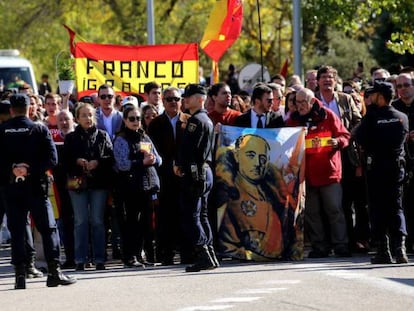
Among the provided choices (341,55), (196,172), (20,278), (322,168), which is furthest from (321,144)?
(341,55)

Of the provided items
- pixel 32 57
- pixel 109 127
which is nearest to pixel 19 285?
pixel 109 127

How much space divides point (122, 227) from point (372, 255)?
3.01 m

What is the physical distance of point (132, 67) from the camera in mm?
19750

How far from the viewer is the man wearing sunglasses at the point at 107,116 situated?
16.7 metres

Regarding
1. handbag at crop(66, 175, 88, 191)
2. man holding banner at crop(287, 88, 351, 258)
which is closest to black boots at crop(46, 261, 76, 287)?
handbag at crop(66, 175, 88, 191)

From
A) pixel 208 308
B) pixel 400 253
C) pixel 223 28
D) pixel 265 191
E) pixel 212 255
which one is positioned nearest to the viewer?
pixel 208 308

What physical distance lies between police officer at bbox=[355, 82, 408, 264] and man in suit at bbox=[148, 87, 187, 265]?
2.27 meters

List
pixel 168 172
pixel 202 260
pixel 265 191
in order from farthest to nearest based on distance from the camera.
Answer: pixel 168 172 → pixel 265 191 → pixel 202 260

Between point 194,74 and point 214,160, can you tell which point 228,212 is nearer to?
point 214,160

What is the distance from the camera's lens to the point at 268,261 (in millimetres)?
15562

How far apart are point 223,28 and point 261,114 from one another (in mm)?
5504

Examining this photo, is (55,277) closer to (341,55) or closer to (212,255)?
(212,255)

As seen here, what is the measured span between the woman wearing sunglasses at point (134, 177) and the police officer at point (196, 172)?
→ 2.27 feet

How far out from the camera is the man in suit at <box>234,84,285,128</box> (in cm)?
1568
